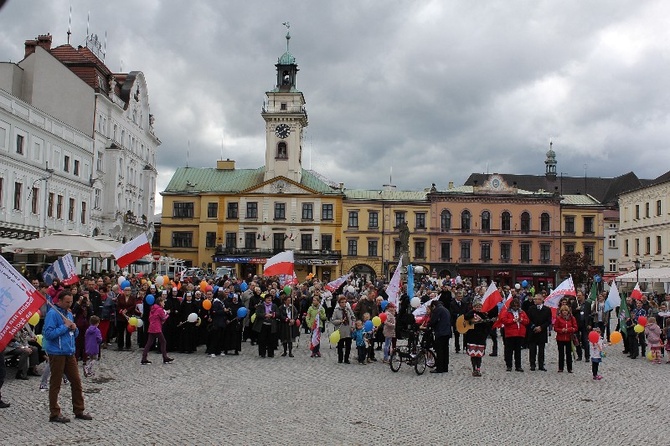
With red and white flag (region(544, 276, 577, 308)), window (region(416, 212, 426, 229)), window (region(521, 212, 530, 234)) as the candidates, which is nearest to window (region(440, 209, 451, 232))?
window (region(416, 212, 426, 229))

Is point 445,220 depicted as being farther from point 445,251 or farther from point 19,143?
point 19,143

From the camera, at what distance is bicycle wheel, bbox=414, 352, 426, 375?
15045mm

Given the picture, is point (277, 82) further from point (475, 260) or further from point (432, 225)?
point (475, 260)

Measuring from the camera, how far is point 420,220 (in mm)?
72188

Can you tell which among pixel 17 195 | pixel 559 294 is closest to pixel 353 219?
pixel 17 195

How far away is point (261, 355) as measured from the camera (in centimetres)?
1745

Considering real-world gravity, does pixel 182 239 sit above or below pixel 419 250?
above

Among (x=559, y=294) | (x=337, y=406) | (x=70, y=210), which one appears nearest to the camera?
(x=337, y=406)

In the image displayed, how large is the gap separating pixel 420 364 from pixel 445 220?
57987 millimetres

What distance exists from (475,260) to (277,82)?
29996 mm

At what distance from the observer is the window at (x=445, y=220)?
236ft

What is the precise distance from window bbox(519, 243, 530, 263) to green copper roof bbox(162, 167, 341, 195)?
21.2 metres

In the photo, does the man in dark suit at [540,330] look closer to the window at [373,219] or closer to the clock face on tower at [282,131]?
the window at [373,219]

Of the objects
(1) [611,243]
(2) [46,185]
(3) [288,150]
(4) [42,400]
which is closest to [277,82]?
(3) [288,150]
